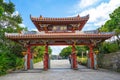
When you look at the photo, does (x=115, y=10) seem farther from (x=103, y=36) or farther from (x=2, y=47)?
(x=2, y=47)

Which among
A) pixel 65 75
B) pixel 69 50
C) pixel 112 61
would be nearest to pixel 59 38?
pixel 112 61

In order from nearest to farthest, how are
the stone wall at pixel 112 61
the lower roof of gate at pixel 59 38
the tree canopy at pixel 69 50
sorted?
the stone wall at pixel 112 61, the lower roof of gate at pixel 59 38, the tree canopy at pixel 69 50

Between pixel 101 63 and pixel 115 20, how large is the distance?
441 centimetres

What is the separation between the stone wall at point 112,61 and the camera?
1698cm

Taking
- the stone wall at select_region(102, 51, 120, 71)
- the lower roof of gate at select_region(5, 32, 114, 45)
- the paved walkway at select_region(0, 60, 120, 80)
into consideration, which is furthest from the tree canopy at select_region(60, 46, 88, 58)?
the paved walkway at select_region(0, 60, 120, 80)

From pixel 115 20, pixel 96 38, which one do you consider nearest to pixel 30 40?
pixel 96 38

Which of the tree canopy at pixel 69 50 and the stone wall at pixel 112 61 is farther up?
the tree canopy at pixel 69 50

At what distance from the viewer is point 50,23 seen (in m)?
21.7

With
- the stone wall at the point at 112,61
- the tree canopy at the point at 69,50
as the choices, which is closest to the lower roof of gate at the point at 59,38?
the stone wall at the point at 112,61

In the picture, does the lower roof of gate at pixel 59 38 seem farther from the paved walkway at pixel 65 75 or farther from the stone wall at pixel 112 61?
the paved walkway at pixel 65 75

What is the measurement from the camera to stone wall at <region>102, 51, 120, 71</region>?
55.7ft

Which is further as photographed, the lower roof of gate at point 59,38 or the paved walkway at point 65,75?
the lower roof of gate at point 59,38

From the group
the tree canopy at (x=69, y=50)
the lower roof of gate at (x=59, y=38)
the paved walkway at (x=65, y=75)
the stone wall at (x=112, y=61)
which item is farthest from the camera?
the tree canopy at (x=69, y=50)

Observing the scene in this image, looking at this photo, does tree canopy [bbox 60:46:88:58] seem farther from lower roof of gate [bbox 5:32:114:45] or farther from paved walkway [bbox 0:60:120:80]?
paved walkway [bbox 0:60:120:80]
